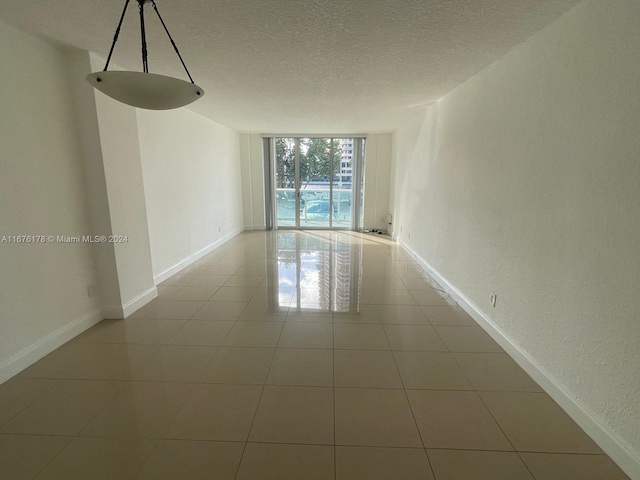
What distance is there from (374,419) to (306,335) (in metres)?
1.02

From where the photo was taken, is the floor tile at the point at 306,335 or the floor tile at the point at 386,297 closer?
the floor tile at the point at 306,335

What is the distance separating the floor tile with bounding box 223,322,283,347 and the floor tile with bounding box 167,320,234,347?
0.23 ft

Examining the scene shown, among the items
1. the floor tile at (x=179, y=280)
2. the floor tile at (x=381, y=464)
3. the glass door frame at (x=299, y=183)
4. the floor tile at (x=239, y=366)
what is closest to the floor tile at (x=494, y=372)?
the floor tile at (x=381, y=464)

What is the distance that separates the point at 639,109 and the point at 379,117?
4049 mm

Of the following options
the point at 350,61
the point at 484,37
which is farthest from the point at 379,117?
the point at 484,37

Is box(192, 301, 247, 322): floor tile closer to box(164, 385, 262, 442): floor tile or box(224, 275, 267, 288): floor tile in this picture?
box(224, 275, 267, 288): floor tile

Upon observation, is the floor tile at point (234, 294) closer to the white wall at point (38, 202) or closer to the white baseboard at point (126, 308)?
the white baseboard at point (126, 308)

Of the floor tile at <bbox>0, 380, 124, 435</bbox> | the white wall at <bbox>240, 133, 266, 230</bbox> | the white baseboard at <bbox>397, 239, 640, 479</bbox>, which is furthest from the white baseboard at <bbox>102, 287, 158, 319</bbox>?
the white wall at <bbox>240, 133, 266, 230</bbox>

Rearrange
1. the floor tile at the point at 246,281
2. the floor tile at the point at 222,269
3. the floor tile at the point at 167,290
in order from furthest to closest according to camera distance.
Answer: the floor tile at the point at 222,269 < the floor tile at the point at 246,281 < the floor tile at the point at 167,290

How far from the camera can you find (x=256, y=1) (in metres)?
1.73

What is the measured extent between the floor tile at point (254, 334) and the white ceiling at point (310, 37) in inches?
92.4

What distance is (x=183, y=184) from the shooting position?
4.52m

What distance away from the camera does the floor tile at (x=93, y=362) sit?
2.10m

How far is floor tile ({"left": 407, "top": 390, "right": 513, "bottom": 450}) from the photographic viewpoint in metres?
1.57
